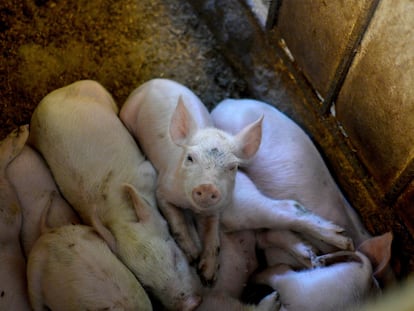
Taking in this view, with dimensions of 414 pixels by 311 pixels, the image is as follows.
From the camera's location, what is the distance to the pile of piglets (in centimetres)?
212

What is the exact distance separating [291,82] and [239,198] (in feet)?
2.56

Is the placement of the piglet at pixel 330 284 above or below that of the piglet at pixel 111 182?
below

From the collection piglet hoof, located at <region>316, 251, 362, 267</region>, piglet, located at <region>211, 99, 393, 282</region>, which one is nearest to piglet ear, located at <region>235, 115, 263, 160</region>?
piglet, located at <region>211, 99, 393, 282</region>

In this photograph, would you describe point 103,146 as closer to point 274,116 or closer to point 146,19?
point 274,116

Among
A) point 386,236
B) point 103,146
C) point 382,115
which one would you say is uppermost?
point 382,115

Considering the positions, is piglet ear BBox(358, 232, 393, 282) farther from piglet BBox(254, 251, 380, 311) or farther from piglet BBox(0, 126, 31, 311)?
piglet BBox(0, 126, 31, 311)

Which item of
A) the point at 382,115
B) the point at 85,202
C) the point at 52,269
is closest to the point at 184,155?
the point at 85,202

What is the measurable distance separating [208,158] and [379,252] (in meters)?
0.88

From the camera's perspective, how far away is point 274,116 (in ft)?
8.91

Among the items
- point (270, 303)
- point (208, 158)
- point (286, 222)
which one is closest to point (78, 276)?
point (208, 158)

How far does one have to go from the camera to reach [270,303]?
7.29ft

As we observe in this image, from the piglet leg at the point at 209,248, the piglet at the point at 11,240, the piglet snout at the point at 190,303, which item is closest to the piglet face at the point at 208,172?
the piglet leg at the point at 209,248

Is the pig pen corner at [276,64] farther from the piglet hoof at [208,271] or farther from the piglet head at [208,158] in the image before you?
the piglet head at [208,158]

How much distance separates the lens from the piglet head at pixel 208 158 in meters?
2.05
